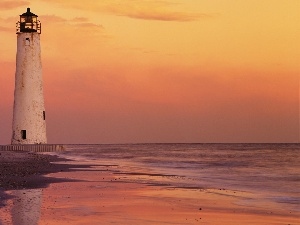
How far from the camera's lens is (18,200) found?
14.6 metres

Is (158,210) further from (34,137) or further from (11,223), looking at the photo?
(34,137)

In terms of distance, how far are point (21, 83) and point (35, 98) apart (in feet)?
5.41

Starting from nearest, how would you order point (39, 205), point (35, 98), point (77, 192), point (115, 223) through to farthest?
point (115, 223) < point (39, 205) < point (77, 192) < point (35, 98)

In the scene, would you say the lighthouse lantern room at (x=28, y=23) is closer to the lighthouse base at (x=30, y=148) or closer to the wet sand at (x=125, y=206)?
the lighthouse base at (x=30, y=148)

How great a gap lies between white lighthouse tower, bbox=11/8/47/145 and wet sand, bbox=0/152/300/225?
88.5 ft

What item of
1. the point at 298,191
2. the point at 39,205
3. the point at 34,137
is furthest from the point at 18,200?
the point at 34,137

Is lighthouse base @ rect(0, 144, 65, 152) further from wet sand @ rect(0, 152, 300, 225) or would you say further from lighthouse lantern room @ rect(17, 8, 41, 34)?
wet sand @ rect(0, 152, 300, 225)

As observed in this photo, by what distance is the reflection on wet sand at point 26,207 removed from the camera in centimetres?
1141

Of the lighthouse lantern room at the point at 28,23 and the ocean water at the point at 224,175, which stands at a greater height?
the lighthouse lantern room at the point at 28,23

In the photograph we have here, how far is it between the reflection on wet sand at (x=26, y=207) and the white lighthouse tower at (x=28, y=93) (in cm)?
2987

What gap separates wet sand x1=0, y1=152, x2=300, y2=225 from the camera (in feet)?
40.2

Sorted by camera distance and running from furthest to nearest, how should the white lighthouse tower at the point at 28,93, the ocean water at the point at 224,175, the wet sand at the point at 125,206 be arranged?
1. the white lighthouse tower at the point at 28,93
2. the ocean water at the point at 224,175
3. the wet sand at the point at 125,206

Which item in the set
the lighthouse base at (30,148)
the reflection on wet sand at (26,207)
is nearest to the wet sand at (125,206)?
the reflection on wet sand at (26,207)

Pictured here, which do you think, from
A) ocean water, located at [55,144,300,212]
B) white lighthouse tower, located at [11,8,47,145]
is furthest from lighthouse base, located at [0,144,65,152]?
ocean water, located at [55,144,300,212]
